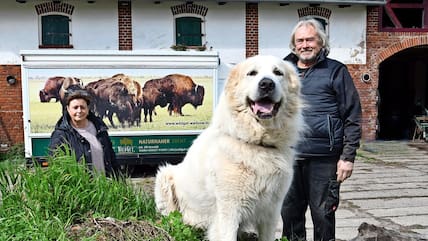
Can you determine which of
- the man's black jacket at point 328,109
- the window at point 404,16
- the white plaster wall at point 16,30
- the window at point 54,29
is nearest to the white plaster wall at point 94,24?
the window at point 54,29

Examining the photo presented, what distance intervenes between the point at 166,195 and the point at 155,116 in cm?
676

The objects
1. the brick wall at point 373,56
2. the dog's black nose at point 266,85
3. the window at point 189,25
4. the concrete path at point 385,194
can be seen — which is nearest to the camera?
the dog's black nose at point 266,85

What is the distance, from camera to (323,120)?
3553mm

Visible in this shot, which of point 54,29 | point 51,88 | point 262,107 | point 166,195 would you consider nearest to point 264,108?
point 262,107

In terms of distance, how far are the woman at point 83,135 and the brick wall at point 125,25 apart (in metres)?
10.3

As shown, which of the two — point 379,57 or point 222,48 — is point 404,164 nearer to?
point 379,57

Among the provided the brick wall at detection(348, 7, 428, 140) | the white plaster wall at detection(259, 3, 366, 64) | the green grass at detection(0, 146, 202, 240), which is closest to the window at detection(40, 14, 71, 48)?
the white plaster wall at detection(259, 3, 366, 64)

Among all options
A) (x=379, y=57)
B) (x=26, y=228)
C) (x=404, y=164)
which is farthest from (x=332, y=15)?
(x=26, y=228)

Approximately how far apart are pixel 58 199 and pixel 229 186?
1196 mm

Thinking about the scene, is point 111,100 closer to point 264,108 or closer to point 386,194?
point 386,194

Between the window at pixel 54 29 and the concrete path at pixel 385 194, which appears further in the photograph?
the window at pixel 54 29

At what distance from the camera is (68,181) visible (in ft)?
10.3

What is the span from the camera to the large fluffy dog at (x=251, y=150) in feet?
9.53

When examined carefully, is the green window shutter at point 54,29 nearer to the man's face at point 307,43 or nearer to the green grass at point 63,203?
the green grass at point 63,203
